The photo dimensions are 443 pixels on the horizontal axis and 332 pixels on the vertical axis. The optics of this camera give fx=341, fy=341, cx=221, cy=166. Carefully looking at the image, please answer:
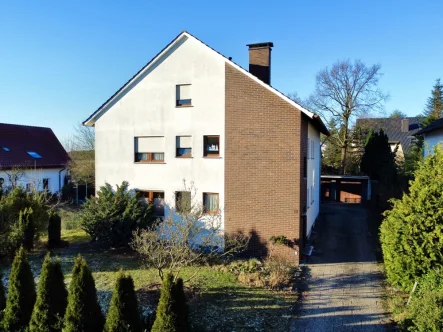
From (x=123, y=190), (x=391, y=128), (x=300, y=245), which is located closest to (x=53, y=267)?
(x=123, y=190)

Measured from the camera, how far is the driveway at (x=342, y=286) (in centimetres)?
926

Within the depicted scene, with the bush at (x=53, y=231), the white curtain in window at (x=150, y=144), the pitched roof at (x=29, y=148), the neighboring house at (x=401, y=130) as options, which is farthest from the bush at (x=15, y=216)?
the neighboring house at (x=401, y=130)

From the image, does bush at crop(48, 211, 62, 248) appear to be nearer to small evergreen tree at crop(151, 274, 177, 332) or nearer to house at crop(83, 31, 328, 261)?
house at crop(83, 31, 328, 261)

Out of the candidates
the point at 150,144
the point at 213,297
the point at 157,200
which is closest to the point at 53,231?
the point at 157,200

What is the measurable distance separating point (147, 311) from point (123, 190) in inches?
315

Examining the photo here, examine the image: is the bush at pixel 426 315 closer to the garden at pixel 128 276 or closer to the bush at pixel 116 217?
the garden at pixel 128 276

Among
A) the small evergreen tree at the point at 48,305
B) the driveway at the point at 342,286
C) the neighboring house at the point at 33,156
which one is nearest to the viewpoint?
the small evergreen tree at the point at 48,305

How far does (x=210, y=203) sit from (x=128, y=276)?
816cm

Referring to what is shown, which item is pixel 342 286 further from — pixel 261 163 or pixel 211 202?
pixel 211 202

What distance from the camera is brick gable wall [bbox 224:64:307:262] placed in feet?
46.5

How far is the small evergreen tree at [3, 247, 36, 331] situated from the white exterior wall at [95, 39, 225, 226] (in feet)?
26.4

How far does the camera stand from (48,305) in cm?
789

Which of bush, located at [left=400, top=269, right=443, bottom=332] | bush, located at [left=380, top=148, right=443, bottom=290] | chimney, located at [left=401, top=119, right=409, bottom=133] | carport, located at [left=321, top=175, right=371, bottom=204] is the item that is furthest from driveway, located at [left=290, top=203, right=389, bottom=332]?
chimney, located at [left=401, top=119, right=409, bottom=133]

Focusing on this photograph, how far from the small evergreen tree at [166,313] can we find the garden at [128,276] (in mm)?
19
